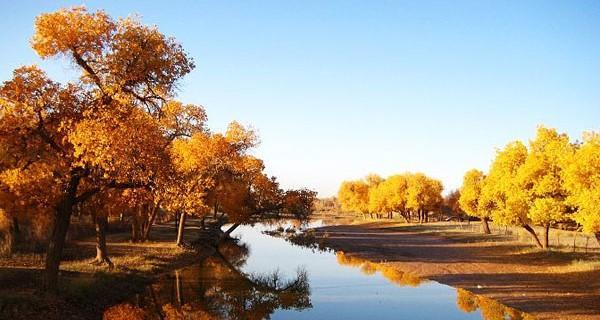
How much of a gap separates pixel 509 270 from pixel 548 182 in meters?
8.79

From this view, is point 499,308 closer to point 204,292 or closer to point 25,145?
point 204,292

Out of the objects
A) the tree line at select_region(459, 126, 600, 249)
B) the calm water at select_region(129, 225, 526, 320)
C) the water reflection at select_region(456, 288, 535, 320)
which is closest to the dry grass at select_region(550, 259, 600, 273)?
the tree line at select_region(459, 126, 600, 249)

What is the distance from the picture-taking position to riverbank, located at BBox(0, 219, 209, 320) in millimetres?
18656

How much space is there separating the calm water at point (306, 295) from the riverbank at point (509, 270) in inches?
71.9

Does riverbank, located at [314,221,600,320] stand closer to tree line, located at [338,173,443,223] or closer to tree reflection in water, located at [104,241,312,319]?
tree reflection in water, located at [104,241,312,319]

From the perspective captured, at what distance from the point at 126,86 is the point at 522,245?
46.9 metres

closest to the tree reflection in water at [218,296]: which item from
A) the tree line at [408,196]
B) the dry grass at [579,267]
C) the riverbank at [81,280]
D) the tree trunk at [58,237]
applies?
the riverbank at [81,280]

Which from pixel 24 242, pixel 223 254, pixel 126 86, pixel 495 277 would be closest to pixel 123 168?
pixel 126 86

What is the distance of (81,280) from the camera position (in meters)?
23.4

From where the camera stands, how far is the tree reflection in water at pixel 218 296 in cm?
2312

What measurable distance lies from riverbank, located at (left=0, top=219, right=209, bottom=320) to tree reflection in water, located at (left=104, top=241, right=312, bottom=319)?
1093 mm

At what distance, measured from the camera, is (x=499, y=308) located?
25344 mm

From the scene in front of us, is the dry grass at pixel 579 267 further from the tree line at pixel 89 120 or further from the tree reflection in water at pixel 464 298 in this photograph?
the tree line at pixel 89 120

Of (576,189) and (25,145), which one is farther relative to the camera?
(576,189)
